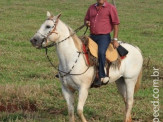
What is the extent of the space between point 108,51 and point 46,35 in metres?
1.39

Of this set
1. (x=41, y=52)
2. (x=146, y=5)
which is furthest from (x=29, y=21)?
(x=146, y=5)

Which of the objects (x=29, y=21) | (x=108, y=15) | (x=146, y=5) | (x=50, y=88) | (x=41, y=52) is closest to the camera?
(x=108, y=15)

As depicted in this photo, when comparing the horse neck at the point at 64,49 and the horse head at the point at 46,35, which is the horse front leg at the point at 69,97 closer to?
the horse neck at the point at 64,49

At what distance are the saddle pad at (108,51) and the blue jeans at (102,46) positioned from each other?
8 cm

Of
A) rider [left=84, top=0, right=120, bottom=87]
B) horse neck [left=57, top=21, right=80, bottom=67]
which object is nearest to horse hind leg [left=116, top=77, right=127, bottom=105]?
rider [left=84, top=0, right=120, bottom=87]

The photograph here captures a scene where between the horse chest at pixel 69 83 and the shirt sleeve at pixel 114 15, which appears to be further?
the shirt sleeve at pixel 114 15

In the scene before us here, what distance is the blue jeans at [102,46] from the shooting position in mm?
7656

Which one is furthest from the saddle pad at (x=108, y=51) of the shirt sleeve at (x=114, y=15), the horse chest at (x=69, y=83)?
the horse chest at (x=69, y=83)

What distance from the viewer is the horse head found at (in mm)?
7113

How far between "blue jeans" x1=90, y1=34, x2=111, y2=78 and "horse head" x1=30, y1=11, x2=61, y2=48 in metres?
0.94

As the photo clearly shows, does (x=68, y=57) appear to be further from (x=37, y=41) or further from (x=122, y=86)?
(x=122, y=86)

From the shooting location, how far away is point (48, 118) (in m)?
8.30

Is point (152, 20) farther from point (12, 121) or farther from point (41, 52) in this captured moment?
point (12, 121)

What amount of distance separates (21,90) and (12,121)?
218cm
